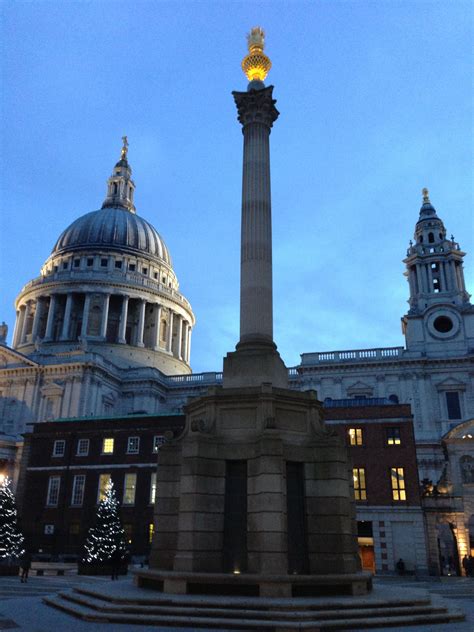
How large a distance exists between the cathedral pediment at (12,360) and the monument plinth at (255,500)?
60.0 m

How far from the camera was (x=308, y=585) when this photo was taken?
15602 millimetres

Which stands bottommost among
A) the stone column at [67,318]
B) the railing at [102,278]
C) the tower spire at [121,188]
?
the stone column at [67,318]

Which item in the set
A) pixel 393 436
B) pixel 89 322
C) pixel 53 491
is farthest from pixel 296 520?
pixel 89 322

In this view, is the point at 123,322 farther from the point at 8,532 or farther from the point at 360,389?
the point at 8,532

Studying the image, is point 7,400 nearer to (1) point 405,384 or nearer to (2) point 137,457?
(2) point 137,457

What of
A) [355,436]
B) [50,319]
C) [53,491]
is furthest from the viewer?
[50,319]

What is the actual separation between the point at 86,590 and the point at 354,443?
96.6ft

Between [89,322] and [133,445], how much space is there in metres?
46.2

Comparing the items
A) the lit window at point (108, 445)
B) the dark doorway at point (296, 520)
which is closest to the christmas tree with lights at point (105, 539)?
the lit window at point (108, 445)

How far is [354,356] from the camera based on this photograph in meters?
73.2

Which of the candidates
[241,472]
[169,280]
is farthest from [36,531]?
[169,280]

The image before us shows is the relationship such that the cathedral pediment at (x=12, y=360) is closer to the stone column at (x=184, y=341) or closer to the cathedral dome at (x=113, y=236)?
the cathedral dome at (x=113, y=236)

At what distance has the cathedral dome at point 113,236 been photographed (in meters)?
107

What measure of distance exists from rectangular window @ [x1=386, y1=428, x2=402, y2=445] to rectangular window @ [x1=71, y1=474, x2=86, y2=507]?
27.6 metres
